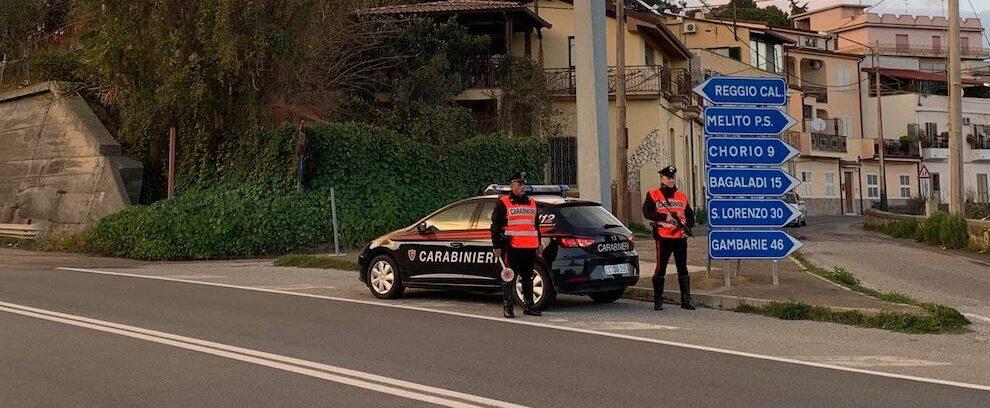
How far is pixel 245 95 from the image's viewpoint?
22.6 meters

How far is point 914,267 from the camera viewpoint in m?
20.2

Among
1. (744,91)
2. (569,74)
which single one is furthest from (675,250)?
(569,74)

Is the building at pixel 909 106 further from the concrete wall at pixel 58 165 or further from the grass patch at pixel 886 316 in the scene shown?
the grass patch at pixel 886 316

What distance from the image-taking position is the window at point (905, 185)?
68250 mm

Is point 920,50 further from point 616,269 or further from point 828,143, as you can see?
point 616,269

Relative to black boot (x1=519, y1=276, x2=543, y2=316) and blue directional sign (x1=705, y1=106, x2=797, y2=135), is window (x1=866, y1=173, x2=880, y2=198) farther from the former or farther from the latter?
black boot (x1=519, y1=276, x2=543, y2=316)

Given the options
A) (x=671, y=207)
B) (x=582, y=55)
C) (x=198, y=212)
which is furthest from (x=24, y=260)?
(x=671, y=207)

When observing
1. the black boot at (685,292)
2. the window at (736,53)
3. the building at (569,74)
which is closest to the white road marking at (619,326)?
the black boot at (685,292)

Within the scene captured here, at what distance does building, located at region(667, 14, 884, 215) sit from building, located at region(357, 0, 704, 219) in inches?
700

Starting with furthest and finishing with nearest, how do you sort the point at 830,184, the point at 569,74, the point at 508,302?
the point at 830,184 < the point at 569,74 < the point at 508,302

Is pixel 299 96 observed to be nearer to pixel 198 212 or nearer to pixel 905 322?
pixel 198 212

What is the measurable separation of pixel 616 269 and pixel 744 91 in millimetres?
3986

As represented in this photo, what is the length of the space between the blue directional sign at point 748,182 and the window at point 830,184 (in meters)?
51.1

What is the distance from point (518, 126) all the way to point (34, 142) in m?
13.8
